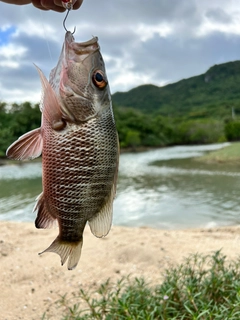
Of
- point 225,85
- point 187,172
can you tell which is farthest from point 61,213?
point 225,85

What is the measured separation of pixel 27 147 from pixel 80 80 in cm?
25

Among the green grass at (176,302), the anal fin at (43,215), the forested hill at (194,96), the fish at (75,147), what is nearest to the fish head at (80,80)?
the fish at (75,147)

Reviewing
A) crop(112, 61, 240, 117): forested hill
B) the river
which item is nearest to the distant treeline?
crop(112, 61, 240, 117): forested hill

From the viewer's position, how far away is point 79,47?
1.05 metres

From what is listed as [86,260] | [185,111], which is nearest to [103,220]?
[86,260]

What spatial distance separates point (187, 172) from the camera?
52.5ft

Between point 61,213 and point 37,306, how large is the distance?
2.98m

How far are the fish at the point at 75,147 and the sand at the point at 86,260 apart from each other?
8.16 ft

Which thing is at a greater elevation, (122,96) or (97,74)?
(122,96)

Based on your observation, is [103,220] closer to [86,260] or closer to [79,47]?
[79,47]

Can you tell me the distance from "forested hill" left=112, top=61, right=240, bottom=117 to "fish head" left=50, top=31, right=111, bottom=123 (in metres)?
27.2

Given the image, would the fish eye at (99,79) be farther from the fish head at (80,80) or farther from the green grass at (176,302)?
the green grass at (176,302)

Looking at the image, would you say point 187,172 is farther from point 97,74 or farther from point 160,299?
point 97,74

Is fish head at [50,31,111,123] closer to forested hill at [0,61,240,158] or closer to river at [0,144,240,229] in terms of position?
river at [0,144,240,229]
